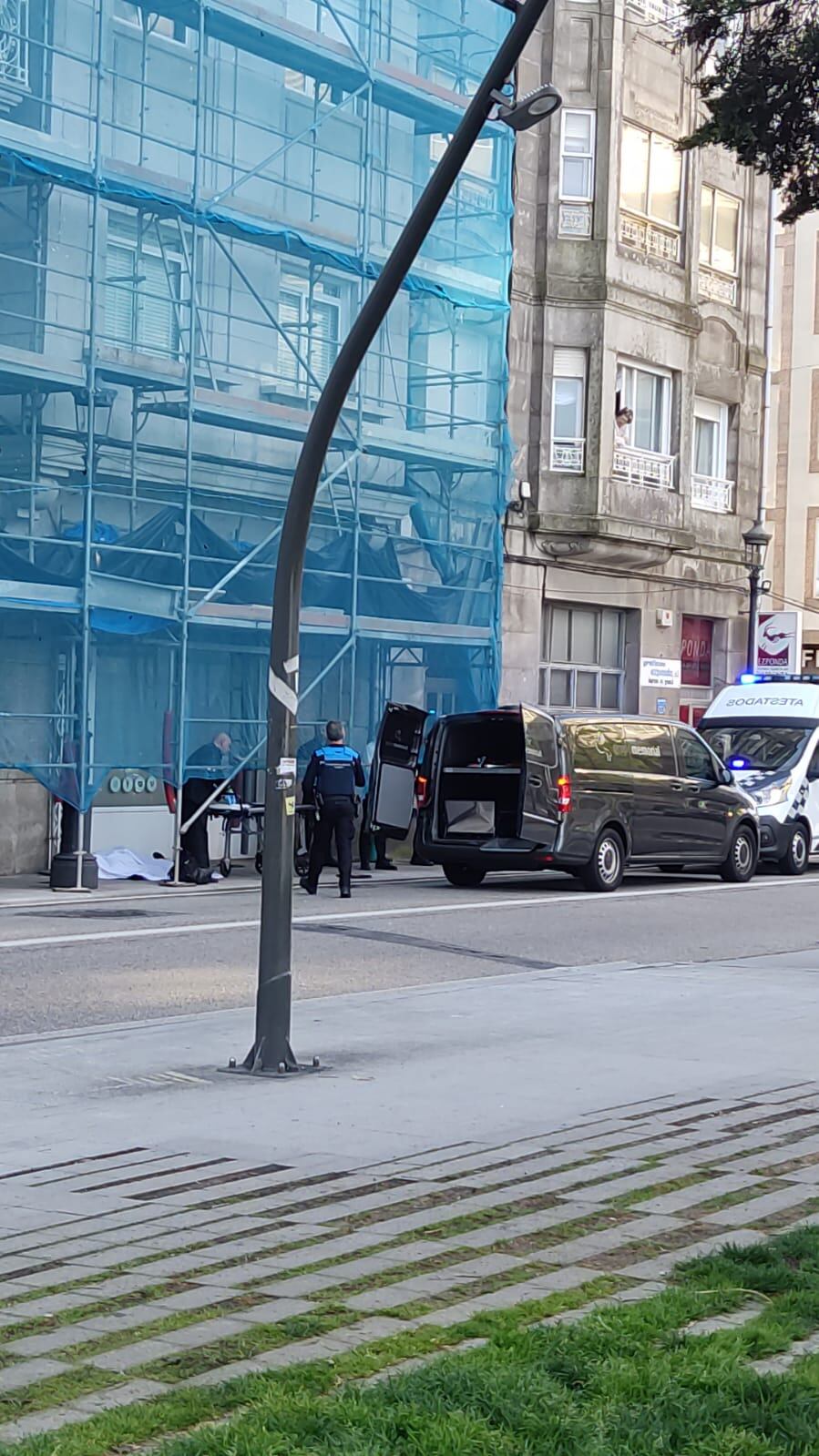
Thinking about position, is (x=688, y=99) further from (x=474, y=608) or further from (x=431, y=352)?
(x=474, y=608)

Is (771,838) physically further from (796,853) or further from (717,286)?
(717,286)

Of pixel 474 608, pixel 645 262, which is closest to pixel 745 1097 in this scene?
pixel 474 608

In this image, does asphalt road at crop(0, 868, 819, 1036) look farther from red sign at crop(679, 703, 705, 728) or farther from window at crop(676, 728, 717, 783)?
red sign at crop(679, 703, 705, 728)

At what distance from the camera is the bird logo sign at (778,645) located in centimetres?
3350

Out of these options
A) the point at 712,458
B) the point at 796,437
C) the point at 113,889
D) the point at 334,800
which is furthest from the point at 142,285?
the point at 796,437

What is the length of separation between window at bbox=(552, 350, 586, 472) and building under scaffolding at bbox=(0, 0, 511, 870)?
5.84 feet

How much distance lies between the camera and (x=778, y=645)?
3350 centimetres

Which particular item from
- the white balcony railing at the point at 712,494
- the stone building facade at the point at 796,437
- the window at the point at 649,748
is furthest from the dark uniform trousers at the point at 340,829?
the stone building facade at the point at 796,437

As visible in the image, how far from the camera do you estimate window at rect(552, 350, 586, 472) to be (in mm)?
29250

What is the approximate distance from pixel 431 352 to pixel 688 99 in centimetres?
714

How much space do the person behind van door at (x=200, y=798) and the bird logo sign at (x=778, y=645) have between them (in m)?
13.8

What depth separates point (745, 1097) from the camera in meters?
8.91

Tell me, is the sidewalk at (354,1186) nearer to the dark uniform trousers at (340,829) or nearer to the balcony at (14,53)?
the dark uniform trousers at (340,829)

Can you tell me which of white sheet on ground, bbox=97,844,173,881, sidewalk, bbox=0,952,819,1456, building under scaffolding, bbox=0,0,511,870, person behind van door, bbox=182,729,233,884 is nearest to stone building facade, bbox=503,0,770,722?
building under scaffolding, bbox=0,0,511,870
